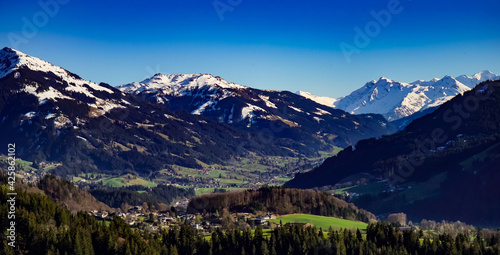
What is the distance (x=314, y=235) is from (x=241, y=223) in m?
43.5

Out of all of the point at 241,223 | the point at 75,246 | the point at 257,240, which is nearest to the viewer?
the point at 75,246

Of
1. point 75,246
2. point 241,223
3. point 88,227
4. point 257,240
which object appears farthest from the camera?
point 241,223

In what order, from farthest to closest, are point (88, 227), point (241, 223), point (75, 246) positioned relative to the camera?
point (241, 223) < point (88, 227) < point (75, 246)

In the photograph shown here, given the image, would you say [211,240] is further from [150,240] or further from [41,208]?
[41,208]

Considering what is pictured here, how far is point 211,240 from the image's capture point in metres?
160

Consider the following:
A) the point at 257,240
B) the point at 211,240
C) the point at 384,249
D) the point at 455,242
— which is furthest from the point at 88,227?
the point at 455,242

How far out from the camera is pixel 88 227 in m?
150

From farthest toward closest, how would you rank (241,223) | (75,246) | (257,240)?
(241,223)
(257,240)
(75,246)

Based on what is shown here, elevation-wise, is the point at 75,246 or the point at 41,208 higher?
the point at 41,208

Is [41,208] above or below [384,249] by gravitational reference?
above

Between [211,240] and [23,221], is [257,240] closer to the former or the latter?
[211,240]

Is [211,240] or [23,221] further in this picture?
[211,240]

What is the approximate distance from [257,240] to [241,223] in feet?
127

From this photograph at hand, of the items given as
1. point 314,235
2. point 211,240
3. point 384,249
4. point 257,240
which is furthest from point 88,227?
point 384,249
